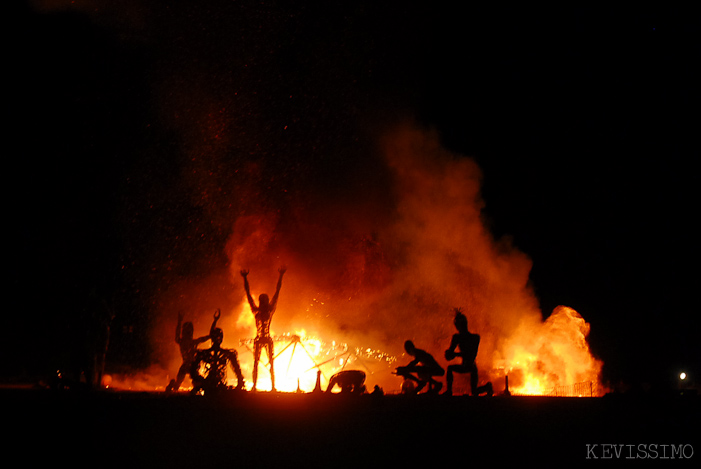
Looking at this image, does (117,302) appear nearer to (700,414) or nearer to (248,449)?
(248,449)

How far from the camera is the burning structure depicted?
16484 mm

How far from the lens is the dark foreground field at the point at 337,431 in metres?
6.17

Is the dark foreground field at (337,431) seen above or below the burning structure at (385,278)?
below

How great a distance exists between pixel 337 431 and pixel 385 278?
1197 centimetres

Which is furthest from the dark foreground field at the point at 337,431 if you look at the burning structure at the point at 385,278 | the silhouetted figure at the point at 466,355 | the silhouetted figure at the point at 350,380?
the burning structure at the point at 385,278

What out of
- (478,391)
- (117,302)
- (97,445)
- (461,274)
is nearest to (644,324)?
(461,274)

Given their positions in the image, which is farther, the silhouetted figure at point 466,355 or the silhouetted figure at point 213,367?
the silhouetted figure at point 466,355

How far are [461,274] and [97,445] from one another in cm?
1305

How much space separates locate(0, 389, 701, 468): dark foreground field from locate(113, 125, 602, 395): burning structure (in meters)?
7.91

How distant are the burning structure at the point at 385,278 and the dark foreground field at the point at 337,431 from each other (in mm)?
7913

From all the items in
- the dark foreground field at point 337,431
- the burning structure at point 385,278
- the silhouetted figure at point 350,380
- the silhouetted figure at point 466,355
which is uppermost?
the burning structure at point 385,278

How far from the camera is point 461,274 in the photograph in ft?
57.6

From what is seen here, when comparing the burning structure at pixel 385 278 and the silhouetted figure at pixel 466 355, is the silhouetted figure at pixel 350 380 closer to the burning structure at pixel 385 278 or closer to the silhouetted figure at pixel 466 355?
the silhouetted figure at pixel 466 355

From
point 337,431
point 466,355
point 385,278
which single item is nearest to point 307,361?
point 385,278
